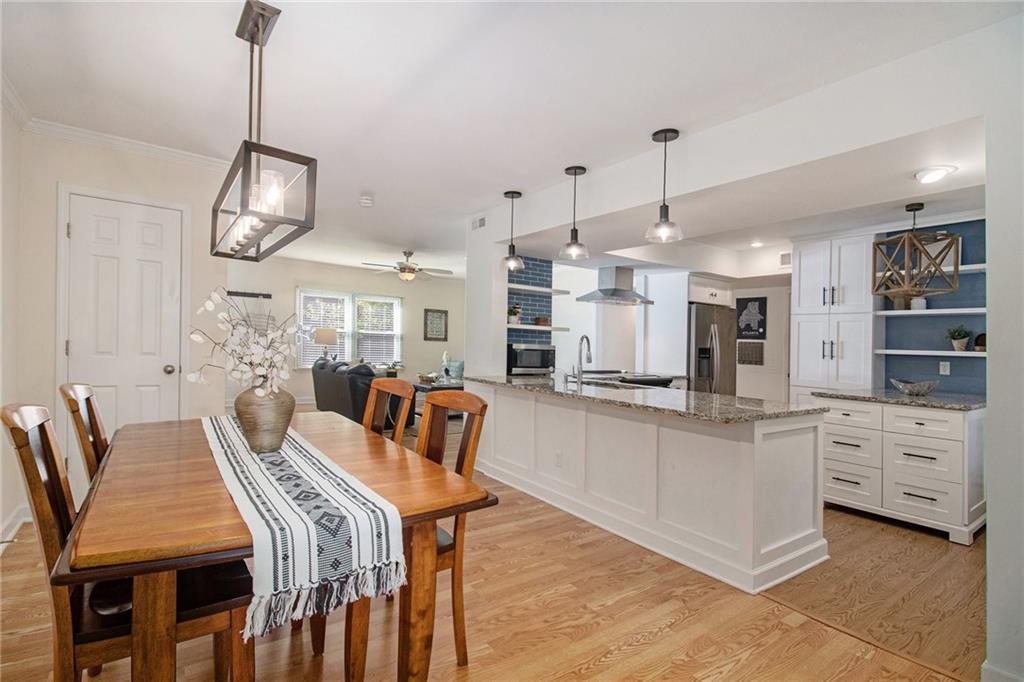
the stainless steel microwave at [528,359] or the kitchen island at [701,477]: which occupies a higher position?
the stainless steel microwave at [528,359]

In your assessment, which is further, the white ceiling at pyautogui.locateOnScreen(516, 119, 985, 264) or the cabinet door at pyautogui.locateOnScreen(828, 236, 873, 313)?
the cabinet door at pyautogui.locateOnScreen(828, 236, 873, 313)

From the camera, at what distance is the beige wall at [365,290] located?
8211mm

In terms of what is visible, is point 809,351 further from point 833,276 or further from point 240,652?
point 240,652

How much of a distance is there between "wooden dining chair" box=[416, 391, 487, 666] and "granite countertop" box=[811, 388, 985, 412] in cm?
329

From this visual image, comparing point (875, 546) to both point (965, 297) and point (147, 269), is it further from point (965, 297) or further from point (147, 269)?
point (147, 269)

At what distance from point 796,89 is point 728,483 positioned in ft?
6.58

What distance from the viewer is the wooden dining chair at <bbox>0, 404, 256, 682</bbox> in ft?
3.88

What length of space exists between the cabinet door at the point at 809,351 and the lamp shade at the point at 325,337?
22.1 feet

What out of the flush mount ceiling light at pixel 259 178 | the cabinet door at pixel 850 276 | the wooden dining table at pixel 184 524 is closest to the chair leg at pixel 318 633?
the wooden dining table at pixel 184 524

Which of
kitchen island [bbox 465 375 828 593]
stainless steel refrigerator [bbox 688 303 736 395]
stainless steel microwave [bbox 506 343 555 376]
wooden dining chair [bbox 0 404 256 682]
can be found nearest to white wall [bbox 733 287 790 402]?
stainless steel refrigerator [bbox 688 303 736 395]

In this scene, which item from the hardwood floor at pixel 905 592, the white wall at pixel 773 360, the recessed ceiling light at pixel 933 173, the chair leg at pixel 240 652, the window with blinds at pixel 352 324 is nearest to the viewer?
the chair leg at pixel 240 652

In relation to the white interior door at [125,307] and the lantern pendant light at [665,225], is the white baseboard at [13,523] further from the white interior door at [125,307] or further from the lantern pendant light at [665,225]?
the lantern pendant light at [665,225]

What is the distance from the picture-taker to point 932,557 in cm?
301

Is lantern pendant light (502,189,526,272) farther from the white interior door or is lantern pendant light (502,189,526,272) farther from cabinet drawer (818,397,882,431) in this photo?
cabinet drawer (818,397,882,431)
